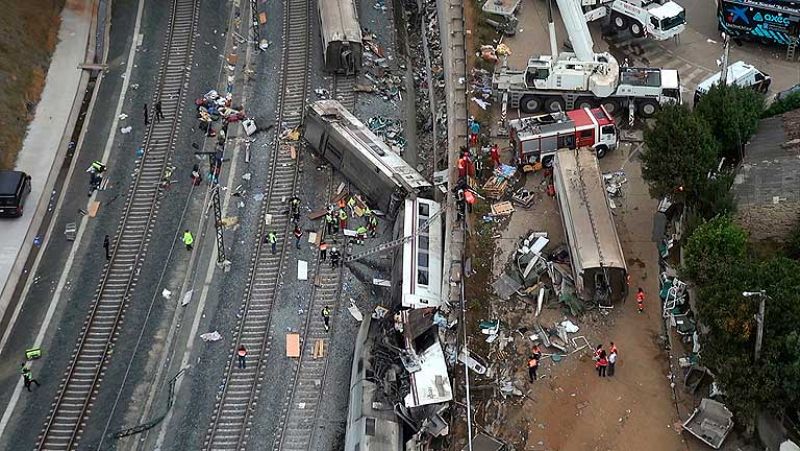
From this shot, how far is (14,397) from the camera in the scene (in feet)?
105

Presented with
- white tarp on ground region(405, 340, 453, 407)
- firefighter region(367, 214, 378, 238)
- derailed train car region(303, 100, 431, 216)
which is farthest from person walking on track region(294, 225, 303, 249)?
white tarp on ground region(405, 340, 453, 407)

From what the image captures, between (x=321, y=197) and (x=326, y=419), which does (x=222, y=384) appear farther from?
(x=321, y=197)

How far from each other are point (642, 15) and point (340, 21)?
40.9ft

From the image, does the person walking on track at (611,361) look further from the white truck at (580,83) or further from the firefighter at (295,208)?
the firefighter at (295,208)

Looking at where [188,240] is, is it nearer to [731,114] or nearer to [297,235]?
[297,235]

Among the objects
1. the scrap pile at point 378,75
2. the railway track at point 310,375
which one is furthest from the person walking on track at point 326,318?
the scrap pile at point 378,75

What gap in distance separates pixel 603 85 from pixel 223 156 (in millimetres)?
14827

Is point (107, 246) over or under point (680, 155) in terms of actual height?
under

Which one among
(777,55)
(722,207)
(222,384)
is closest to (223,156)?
(222,384)

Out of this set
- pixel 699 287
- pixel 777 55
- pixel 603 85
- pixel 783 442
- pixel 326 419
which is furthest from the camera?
pixel 777 55

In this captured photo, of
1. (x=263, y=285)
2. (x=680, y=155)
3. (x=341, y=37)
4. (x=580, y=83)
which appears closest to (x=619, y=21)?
(x=580, y=83)

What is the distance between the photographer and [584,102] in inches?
1553

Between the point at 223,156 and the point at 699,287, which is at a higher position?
the point at 699,287

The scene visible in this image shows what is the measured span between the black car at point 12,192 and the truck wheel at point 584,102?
2093 cm
